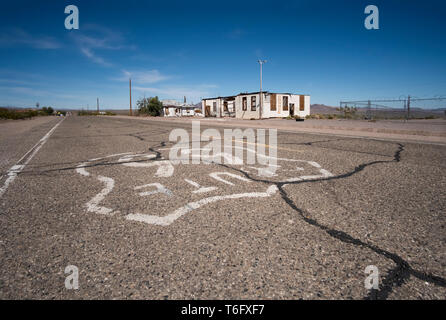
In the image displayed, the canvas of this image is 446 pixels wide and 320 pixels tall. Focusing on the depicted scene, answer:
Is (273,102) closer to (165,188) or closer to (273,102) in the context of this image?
(273,102)

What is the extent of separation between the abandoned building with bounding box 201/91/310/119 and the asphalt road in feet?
104

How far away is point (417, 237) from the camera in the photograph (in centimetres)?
205

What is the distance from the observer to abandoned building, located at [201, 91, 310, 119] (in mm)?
36312

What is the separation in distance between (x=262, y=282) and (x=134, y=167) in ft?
12.2

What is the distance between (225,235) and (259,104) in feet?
116

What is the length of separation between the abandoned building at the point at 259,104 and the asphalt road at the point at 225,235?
1252 inches

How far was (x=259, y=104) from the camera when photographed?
3588 centimetres

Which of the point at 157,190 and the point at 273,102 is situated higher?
the point at 273,102

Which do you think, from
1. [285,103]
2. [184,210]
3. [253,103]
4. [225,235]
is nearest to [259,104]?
[253,103]

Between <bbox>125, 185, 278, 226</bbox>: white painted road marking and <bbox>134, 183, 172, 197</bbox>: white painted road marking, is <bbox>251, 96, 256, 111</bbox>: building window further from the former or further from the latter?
<bbox>125, 185, 278, 226</bbox>: white painted road marking

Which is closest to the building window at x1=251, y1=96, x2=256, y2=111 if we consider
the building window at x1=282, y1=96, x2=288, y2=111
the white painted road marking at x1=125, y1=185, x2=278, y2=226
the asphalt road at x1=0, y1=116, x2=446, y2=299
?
the building window at x1=282, y1=96, x2=288, y2=111

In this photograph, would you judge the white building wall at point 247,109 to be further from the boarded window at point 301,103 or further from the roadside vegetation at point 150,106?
the roadside vegetation at point 150,106

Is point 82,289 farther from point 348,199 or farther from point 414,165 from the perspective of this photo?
point 414,165
